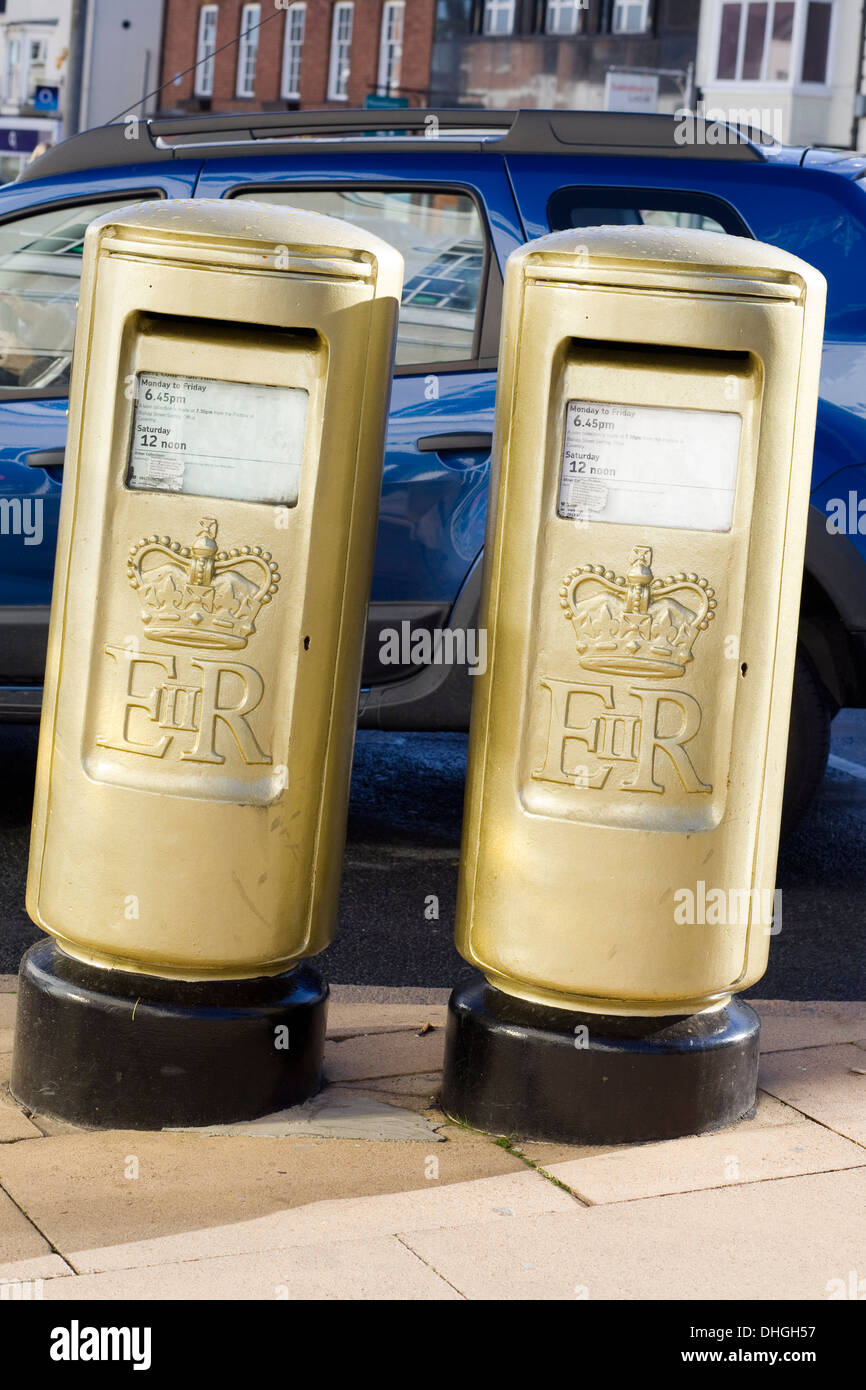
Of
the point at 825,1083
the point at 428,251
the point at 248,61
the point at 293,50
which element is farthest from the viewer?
the point at 248,61

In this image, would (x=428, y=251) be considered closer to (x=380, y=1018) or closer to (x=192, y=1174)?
(x=380, y=1018)

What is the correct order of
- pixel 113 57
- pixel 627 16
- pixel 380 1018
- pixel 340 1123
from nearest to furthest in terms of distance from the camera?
1. pixel 340 1123
2. pixel 380 1018
3. pixel 113 57
4. pixel 627 16

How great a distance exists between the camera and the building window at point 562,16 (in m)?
39.2

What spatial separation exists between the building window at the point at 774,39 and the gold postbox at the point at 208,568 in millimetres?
37602

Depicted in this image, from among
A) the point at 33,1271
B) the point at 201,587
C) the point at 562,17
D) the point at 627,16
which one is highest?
the point at 562,17

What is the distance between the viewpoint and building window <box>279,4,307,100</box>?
46.7 meters

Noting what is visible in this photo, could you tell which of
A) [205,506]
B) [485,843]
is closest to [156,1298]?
[485,843]

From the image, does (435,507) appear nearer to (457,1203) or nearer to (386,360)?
(386,360)

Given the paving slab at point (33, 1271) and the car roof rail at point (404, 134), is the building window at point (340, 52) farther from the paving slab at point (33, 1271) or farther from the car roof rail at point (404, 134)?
the paving slab at point (33, 1271)

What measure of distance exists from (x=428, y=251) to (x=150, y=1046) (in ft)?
9.63

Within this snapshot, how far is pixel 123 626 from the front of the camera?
127 inches

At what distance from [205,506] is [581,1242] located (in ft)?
4.91

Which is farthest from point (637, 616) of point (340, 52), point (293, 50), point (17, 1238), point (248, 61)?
point (248, 61)

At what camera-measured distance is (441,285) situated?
5250 mm
